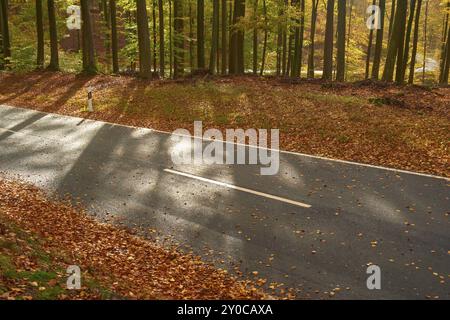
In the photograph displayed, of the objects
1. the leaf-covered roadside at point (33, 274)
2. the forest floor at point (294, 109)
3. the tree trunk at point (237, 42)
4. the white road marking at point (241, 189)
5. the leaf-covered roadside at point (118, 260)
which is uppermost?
the tree trunk at point (237, 42)

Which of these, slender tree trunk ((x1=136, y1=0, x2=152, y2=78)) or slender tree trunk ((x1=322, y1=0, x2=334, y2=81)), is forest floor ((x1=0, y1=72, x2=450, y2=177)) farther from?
slender tree trunk ((x1=136, y1=0, x2=152, y2=78))

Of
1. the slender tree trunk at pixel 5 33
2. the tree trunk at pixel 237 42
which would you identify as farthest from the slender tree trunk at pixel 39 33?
the tree trunk at pixel 237 42

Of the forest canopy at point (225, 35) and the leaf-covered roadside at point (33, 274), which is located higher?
the forest canopy at point (225, 35)

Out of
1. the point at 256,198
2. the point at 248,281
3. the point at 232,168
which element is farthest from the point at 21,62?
the point at 248,281

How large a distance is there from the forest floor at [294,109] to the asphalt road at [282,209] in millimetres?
1863

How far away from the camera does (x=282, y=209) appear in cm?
955

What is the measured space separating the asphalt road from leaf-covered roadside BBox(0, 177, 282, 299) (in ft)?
1.49

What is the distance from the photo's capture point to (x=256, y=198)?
10.2 meters

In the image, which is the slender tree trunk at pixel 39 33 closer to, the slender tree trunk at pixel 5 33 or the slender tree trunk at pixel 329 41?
the slender tree trunk at pixel 5 33

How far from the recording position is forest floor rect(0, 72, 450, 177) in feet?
45.3

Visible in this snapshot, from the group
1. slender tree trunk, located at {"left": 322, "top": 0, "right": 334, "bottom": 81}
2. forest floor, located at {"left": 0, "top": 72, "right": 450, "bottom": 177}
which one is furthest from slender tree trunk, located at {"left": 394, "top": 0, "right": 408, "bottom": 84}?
slender tree trunk, located at {"left": 322, "top": 0, "right": 334, "bottom": 81}

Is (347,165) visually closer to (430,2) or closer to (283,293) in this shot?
(283,293)

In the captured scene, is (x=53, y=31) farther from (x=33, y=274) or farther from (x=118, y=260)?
(x=33, y=274)

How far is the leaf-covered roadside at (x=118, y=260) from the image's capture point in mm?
6570
